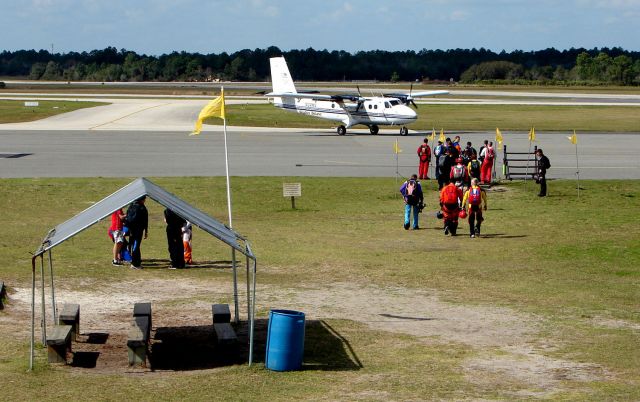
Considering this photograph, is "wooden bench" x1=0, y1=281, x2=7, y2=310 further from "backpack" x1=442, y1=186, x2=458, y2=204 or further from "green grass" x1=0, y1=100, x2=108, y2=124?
"green grass" x1=0, y1=100, x2=108, y2=124

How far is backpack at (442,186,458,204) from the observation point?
2531 centimetres

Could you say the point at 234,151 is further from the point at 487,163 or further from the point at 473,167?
the point at 473,167

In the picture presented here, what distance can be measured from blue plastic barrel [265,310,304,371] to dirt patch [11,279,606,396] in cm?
107

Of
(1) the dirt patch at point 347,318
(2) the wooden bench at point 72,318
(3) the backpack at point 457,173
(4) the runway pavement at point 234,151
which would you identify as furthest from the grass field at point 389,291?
(4) the runway pavement at point 234,151

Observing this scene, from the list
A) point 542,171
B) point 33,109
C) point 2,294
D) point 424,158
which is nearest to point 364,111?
point 424,158

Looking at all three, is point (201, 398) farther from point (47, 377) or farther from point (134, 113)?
point (134, 113)

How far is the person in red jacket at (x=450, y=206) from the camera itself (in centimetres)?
2536

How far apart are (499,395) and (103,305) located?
8.02 meters

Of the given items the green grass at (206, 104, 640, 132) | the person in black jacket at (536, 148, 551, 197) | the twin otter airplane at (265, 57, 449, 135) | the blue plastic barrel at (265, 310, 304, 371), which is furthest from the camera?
the green grass at (206, 104, 640, 132)

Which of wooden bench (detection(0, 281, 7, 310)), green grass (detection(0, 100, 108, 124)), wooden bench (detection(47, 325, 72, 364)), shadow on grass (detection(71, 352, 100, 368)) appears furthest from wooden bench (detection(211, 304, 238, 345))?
green grass (detection(0, 100, 108, 124))

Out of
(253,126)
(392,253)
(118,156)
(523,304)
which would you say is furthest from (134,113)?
(523,304)

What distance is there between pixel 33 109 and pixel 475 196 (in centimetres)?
6040

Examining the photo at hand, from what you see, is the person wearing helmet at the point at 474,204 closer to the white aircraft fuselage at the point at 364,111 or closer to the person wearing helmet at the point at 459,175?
the person wearing helmet at the point at 459,175

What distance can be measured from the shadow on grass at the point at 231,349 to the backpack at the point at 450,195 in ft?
31.9
